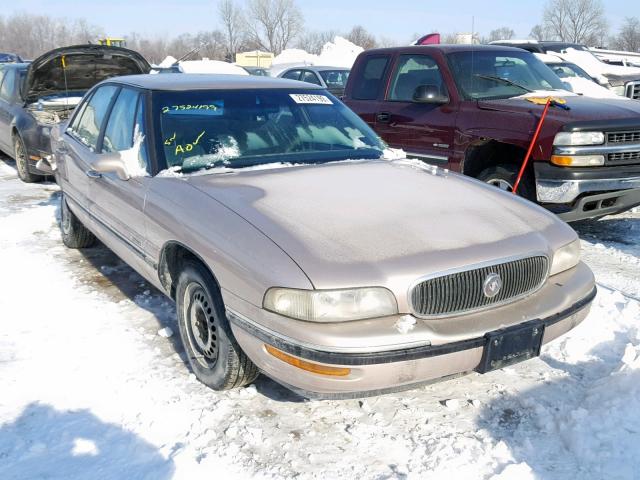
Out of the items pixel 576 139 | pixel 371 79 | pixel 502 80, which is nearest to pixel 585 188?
pixel 576 139

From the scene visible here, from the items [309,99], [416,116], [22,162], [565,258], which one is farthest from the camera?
[22,162]

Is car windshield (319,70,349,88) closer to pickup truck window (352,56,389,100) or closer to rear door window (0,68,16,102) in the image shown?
rear door window (0,68,16,102)

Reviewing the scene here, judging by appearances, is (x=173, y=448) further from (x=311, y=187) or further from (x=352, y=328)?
(x=311, y=187)

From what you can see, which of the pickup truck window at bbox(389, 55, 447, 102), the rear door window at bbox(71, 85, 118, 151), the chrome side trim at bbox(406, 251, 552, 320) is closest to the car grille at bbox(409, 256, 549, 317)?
the chrome side trim at bbox(406, 251, 552, 320)

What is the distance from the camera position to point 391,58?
7.05 meters

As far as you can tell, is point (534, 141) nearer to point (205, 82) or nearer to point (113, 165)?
point (205, 82)

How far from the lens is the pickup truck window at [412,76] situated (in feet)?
21.5

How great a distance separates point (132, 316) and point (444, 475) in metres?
2.49

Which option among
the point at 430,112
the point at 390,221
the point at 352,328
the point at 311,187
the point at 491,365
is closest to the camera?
the point at 352,328

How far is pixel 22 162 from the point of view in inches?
350

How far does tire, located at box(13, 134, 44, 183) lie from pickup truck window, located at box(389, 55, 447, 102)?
513 cm

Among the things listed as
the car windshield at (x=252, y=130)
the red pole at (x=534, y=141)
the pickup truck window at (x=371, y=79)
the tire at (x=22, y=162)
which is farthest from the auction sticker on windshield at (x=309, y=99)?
the tire at (x=22, y=162)

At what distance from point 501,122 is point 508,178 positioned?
0.51 m

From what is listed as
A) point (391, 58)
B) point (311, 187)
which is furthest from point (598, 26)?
point (311, 187)
